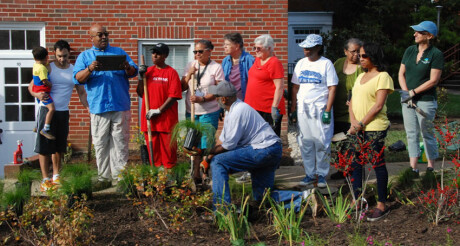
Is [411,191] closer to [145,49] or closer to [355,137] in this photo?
[355,137]

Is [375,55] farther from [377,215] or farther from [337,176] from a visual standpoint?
[337,176]

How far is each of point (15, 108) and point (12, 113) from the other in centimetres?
10

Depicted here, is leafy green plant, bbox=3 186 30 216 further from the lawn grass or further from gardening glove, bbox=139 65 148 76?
the lawn grass

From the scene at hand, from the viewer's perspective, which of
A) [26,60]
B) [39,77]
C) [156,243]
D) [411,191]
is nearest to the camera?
[156,243]

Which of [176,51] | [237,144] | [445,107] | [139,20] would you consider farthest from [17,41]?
[445,107]

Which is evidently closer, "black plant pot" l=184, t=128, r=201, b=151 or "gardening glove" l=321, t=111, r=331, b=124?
"black plant pot" l=184, t=128, r=201, b=151

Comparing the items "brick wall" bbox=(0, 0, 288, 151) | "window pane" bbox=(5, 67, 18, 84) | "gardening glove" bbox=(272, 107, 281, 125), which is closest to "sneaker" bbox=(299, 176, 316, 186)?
"gardening glove" bbox=(272, 107, 281, 125)

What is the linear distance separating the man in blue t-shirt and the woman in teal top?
3410 millimetres

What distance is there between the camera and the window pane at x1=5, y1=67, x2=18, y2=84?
1052 cm

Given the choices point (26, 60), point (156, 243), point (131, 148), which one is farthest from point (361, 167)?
point (26, 60)

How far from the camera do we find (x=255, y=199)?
20.2ft

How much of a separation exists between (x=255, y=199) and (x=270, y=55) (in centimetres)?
197

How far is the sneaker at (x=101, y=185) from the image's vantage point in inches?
269

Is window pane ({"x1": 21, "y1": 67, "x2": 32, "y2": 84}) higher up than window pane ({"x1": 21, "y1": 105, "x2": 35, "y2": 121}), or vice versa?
window pane ({"x1": 21, "y1": 67, "x2": 32, "y2": 84})
